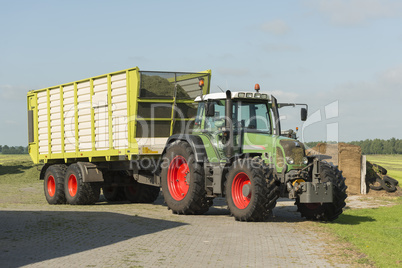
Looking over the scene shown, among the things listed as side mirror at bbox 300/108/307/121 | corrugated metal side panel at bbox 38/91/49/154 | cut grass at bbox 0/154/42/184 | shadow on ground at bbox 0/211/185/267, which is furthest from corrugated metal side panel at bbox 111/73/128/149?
cut grass at bbox 0/154/42/184

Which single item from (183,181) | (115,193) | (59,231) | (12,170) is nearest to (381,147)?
(12,170)

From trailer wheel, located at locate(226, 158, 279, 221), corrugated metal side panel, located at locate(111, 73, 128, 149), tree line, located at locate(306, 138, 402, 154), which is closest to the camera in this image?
trailer wheel, located at locate(226, 158, 279, 221)

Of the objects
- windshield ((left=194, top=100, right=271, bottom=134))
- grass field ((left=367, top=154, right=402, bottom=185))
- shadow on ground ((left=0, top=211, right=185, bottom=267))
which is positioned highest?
windshield ((left=194, top=100, right=271, bottom=134))

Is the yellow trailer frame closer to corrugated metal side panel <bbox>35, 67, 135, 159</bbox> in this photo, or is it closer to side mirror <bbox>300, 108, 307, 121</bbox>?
corrugated metal side panel <bbox>35, 67, 135, 159</bbox>

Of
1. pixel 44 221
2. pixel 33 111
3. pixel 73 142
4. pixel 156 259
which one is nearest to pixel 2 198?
pixel 33 111

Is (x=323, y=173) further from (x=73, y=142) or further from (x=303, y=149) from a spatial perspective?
(x=73, y=142)

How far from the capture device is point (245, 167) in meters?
12.0

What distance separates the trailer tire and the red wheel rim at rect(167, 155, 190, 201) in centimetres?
1045

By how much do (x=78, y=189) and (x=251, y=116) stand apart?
6.63m

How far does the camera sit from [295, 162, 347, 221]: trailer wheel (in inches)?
478

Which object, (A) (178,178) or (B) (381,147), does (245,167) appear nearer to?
Result: (A) (178,178)

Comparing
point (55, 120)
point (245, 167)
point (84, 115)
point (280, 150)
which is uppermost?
point (84, 115)

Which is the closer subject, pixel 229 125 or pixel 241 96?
pixel 229 125

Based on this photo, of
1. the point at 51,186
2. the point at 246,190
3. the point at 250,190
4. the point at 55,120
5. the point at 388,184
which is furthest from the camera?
the point at 388,184
